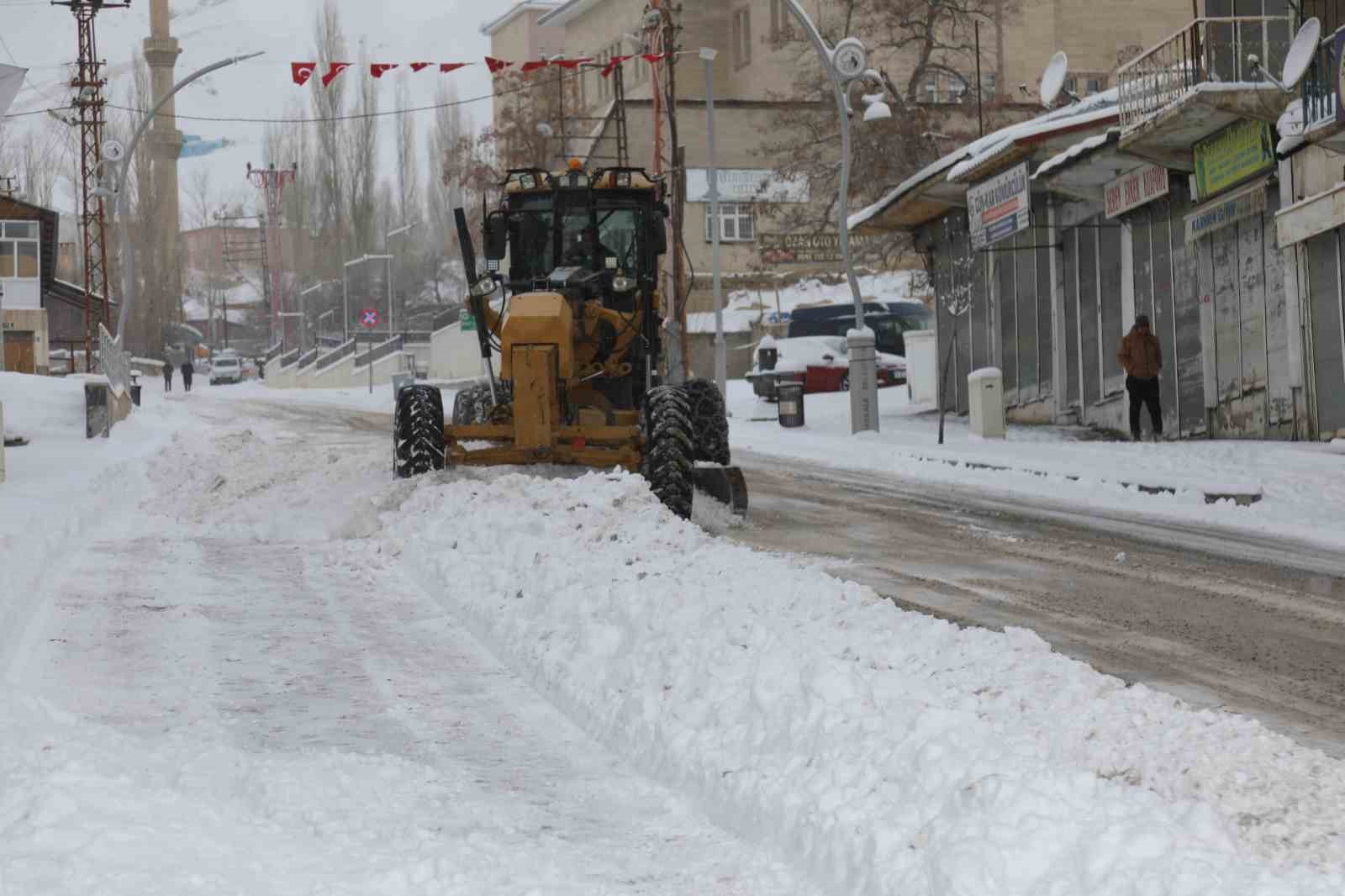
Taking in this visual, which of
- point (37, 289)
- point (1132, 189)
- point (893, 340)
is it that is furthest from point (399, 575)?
point (37, 289)

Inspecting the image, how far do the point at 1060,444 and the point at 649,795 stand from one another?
18525 mm

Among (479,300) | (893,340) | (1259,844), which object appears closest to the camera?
(1259,844)

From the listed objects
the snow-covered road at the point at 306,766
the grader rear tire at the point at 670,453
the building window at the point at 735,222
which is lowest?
the snow-covered road at the point at 306,766

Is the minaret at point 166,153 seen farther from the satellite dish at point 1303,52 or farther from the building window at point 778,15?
the satellite dish at point 1303,52

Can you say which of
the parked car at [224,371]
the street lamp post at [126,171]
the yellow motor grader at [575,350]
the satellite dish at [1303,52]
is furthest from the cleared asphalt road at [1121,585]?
the parked car at [224,371]

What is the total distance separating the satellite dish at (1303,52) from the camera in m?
19.2

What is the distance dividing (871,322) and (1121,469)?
26.4m

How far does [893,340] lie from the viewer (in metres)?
45.2

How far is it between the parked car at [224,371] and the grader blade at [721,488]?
236 feet

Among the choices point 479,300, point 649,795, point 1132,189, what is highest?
point 1132,189

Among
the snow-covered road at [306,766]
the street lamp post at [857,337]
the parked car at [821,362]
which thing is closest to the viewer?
the snow-covered road at [306,766]

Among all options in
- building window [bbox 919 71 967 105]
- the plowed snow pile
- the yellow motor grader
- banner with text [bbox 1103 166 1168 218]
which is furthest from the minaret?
the plowed snow pile

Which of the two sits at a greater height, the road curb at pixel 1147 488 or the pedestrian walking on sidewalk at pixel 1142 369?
the pedestrian walking on sidewalk at pixel 1142 369

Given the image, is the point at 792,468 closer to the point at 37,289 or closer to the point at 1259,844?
the point at 1259,844
